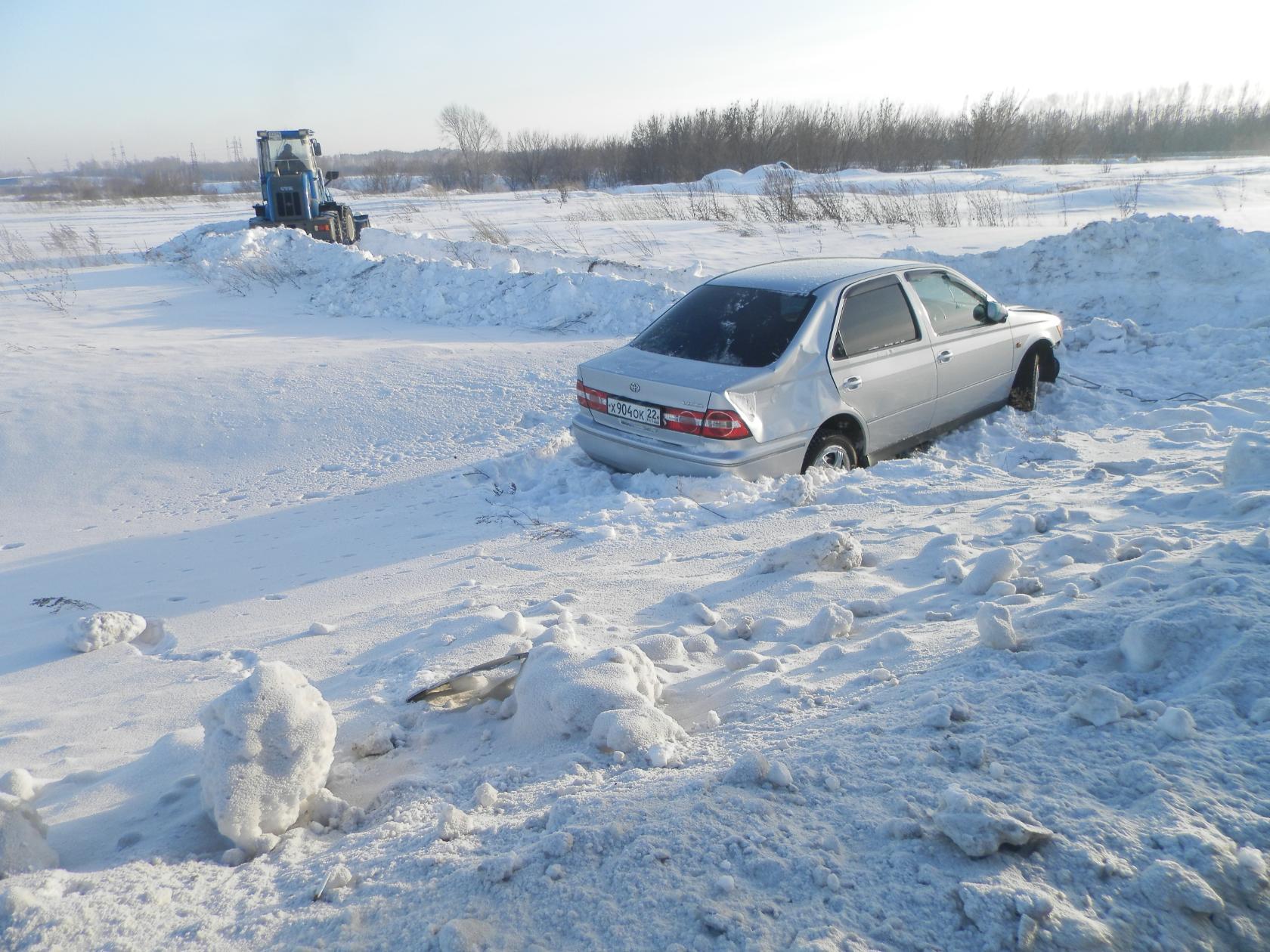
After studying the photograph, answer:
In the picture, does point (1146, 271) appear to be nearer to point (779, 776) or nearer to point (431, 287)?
point (431, 287)

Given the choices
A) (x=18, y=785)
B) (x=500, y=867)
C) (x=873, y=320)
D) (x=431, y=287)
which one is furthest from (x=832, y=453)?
(x=431, y=287)

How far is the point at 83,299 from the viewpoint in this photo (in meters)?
14.4

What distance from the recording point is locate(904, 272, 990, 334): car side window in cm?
634

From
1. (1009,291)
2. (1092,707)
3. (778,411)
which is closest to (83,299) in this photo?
(778,411)

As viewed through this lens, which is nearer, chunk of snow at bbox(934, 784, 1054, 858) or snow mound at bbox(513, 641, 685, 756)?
chunk of snow at bbox(934, 784, 1054, 858)

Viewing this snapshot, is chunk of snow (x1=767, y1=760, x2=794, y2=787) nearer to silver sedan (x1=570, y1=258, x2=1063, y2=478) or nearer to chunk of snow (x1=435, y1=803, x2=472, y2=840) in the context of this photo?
chunk of snow (x1=435, y1=803, x2=472, y2=840)

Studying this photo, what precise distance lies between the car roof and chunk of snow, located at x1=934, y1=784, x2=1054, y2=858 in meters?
4.19

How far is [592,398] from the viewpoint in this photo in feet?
19.1

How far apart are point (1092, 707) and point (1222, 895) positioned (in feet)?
2.13

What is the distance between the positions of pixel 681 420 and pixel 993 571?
2.16 metres

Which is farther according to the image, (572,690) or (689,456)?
(689,456)

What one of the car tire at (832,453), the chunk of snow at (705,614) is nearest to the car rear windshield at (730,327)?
the car tire at (832,453)

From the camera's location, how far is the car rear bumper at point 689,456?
17.1 ft

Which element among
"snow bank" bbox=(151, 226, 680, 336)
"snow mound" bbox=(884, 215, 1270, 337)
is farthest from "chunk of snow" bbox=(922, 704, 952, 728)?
"snow mound" bbox=(884, 215, 1270, 337)
